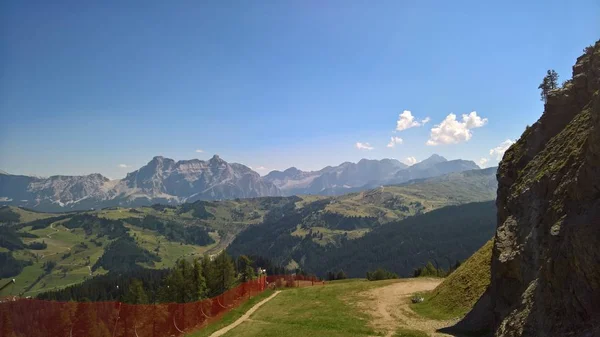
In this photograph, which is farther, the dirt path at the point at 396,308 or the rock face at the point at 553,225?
the dirt path at the point at 396,308

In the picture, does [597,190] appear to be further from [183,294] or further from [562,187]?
[183,294]

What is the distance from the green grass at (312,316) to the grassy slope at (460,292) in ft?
31.2

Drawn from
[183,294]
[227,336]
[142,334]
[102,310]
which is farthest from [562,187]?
[183,294]

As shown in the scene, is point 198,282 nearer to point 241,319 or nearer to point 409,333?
point 241,319

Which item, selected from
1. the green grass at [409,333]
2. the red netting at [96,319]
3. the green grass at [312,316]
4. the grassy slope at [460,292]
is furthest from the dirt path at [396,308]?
the red netting at [96,319]

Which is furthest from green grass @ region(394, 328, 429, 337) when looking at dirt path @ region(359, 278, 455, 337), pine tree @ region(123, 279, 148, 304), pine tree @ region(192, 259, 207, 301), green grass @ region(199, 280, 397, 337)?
pine tree @ region(123, 279, 148, 304)

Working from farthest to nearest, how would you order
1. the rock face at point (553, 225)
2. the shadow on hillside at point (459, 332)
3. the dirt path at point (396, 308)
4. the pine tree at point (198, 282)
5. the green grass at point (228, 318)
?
the pine tree at point (198, 282)
the green grass at point (228, 318)
the dirt path at point (396, 308)
the shadow on hillside at point (459, 332)
the rock face at point (553, 225)

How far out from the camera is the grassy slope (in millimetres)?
45828

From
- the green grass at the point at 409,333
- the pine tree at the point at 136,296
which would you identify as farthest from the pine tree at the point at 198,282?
the green grass at the point at 409,333

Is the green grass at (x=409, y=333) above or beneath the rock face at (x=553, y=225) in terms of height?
beneath

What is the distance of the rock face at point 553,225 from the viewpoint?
881 inches

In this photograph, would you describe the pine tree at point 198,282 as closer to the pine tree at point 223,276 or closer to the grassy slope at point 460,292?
the pine tree at point 223,276

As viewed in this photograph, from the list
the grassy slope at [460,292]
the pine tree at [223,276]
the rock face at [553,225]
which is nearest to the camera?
the rock face at [553,225]

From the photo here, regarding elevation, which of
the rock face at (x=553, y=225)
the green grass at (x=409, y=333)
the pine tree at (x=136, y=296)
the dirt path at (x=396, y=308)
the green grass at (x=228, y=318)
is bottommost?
the pine tree at (x=136, y=296)
